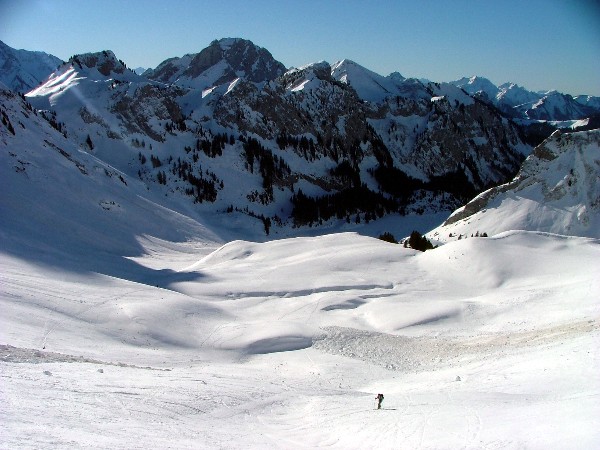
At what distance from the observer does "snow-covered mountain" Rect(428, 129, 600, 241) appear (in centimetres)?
8244

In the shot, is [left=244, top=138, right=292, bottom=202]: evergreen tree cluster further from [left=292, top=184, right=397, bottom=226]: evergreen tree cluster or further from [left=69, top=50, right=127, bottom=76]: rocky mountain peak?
[left=69, top=50, right=127, bottom=76]: rocky mountain peak

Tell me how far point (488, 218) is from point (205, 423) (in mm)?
80528

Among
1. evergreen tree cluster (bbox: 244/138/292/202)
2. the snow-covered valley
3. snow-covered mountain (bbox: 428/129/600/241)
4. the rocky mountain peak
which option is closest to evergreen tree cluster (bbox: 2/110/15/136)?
the snow-covered valley

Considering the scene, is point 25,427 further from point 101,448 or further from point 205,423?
point 205,423

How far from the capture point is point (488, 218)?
283ft

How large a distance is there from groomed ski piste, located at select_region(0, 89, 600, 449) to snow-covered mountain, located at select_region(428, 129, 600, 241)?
38.5 metres

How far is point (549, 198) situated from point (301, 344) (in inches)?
2939

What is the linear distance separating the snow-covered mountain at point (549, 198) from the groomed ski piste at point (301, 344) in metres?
38.5

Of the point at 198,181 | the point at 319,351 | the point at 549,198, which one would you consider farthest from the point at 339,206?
the point at 319,351

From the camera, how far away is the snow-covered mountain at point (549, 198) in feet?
270

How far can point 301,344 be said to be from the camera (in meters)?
30.0

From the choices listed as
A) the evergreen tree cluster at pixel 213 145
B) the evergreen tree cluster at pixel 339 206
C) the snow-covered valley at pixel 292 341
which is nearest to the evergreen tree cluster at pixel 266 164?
the evergreen tree cluster at pixel 213 145

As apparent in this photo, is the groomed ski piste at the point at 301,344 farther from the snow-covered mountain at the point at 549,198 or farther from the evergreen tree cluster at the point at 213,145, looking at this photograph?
the evergreen tree cluster at the point at 213,145

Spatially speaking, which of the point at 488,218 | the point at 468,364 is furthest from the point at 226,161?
the point at 468,364
